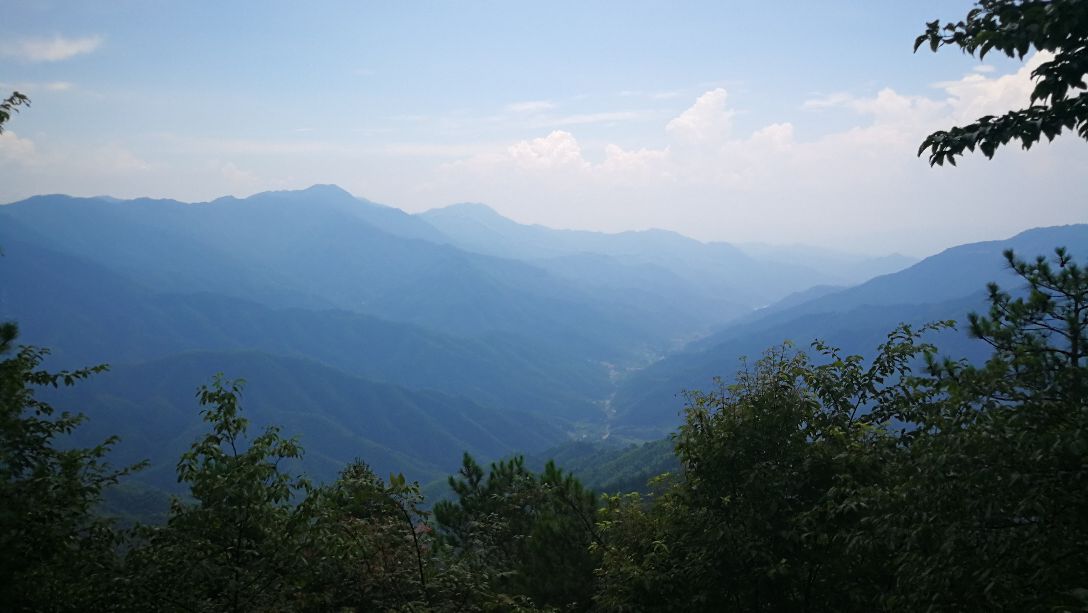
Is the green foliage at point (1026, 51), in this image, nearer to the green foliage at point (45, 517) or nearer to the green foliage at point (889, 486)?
the green foliage at point (889, 486)

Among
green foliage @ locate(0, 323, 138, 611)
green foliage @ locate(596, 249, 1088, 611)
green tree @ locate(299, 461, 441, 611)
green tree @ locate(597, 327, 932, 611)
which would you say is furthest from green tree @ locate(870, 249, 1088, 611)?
green foliage @ locate(0, 323, 138, 611)

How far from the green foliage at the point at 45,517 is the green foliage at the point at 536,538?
514 centimetres

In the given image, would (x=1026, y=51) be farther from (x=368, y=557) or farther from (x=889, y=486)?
(x=368, y=557)

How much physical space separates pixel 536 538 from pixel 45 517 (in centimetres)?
867

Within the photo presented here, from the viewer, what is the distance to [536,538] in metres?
13.5

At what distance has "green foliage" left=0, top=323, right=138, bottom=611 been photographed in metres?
6.96

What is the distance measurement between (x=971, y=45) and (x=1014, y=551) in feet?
15.3

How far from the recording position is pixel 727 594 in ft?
28.6

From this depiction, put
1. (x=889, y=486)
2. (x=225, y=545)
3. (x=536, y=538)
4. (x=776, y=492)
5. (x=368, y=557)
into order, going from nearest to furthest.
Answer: (x=889, y=486) < (x=225, y=545) < (x=776, y=492) < (x=368, y=557) < (x=536, y=538)

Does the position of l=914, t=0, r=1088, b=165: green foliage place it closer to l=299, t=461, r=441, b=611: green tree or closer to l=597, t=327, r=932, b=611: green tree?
l=597, t=327, r=932, b=611: green tree

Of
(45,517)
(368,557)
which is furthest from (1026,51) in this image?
(45,517)

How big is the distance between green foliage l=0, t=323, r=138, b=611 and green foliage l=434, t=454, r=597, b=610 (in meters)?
5.14

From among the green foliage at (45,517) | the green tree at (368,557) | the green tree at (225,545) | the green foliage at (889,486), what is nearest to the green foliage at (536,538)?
the green tree at (368,557)

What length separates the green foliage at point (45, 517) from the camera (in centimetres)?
696
